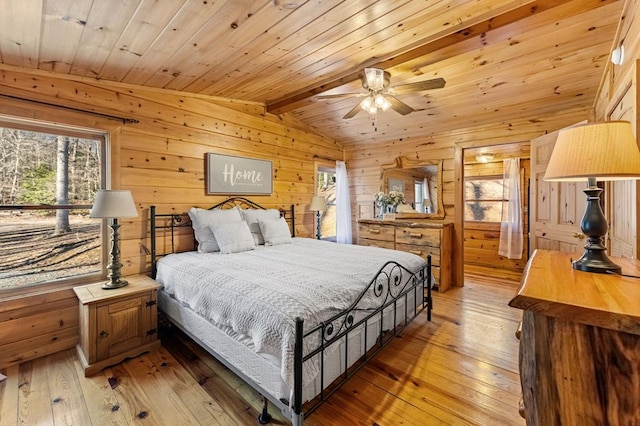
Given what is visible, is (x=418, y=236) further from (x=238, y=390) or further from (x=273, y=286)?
(x=238, y=390)

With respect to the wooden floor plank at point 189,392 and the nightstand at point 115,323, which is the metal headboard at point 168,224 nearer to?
the nightstand at point 115,323

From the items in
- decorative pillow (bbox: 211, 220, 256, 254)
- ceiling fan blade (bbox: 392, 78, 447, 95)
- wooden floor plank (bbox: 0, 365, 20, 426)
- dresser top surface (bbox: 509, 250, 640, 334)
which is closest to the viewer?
dresser top surface (bbox: 509, 250, 640, 334)

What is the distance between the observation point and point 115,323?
7.34 feet

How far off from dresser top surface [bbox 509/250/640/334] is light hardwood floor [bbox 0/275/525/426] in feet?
3.93

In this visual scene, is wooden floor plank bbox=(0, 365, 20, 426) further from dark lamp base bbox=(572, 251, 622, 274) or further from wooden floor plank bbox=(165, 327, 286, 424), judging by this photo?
dark lamp base bbox=(572, 251, 622, 274)

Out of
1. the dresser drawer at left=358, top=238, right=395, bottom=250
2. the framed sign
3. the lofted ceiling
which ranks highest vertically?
the lofted ceiling

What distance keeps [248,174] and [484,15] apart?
2940 mm

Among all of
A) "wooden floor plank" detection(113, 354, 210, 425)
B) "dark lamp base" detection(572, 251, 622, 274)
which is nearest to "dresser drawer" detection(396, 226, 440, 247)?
"dark lamp base" detection(572, 251, 622, 274)

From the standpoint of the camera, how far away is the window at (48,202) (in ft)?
7.58

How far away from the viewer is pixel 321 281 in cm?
192

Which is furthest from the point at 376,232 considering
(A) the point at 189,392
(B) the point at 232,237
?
(A) the point at 189,392

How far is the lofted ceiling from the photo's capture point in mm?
1763

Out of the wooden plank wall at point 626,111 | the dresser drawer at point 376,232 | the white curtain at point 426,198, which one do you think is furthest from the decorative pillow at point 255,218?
the wooden plank wall at point 626,111

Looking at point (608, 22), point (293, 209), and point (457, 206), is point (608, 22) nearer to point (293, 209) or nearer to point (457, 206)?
point (457, 206)
